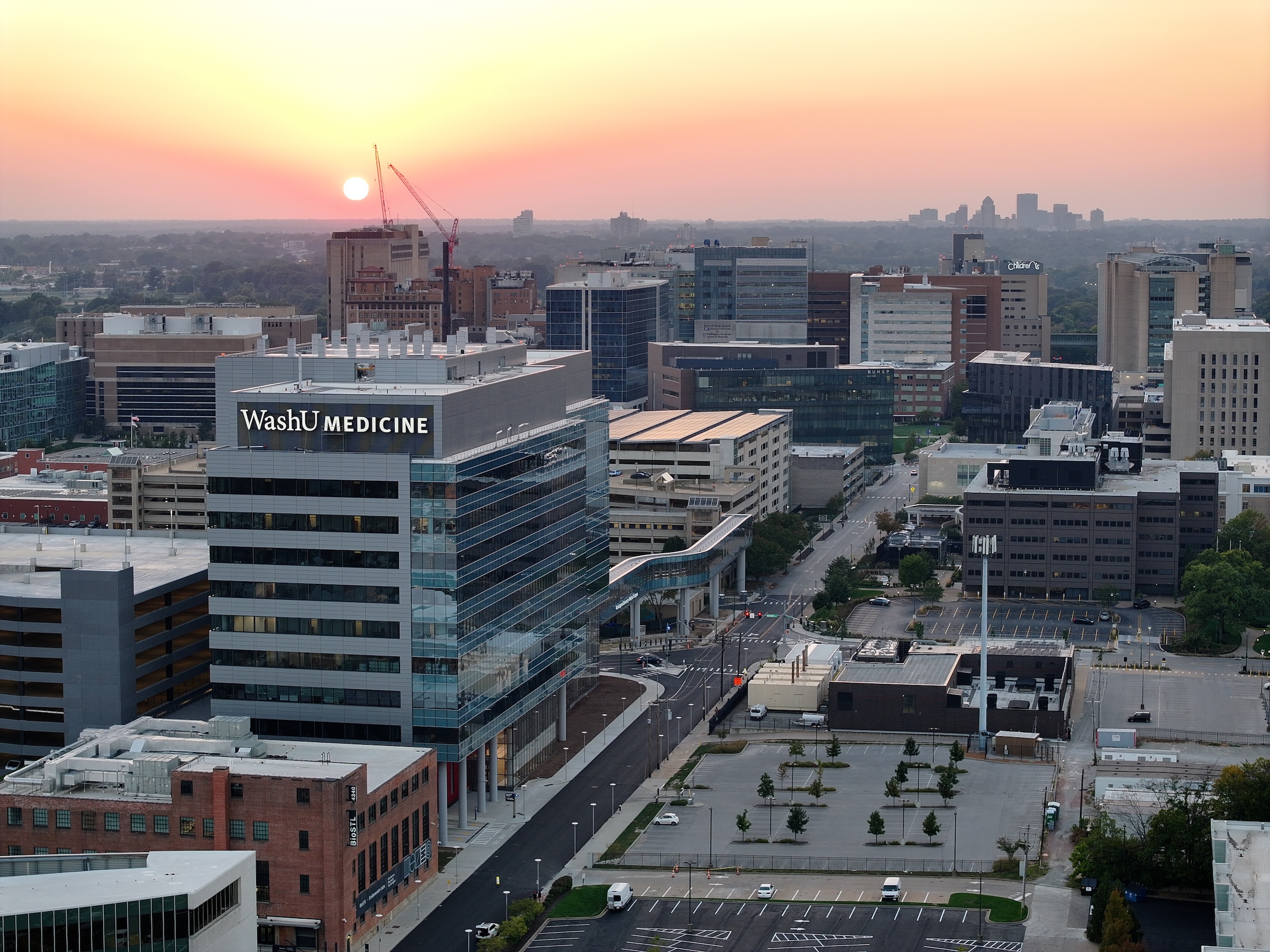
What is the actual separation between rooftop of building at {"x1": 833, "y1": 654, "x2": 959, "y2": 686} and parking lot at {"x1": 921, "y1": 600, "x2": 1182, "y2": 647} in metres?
16.4

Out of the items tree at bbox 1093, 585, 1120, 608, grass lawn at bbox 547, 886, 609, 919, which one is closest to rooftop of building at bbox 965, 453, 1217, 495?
tree at bbox 1093, 585, 1120, 608

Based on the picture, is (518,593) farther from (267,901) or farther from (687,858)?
(267,901)

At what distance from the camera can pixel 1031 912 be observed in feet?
286

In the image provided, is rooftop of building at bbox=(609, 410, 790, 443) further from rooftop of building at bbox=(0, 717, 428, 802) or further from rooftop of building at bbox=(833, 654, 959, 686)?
rooftop of building at bbox=(0, 717, 428, 802)

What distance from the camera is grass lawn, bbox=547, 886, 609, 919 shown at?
87500mm

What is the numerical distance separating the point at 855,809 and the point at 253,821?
3644 centimetres

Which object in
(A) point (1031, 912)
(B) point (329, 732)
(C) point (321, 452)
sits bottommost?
(A) point (1031, 912)

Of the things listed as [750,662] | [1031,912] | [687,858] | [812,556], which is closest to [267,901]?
[687,858]

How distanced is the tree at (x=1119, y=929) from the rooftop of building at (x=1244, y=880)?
466 centimetres

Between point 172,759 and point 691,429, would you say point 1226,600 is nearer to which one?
point 691,429

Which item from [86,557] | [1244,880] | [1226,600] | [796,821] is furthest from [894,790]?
[1226,600]

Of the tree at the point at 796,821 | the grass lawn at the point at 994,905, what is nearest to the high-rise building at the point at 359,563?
the tree at the point at 796,821

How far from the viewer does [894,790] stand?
340 feet

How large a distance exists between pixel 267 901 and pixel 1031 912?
34960 mm
